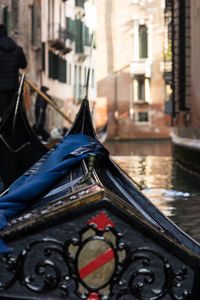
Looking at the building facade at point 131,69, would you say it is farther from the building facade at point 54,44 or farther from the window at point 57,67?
the window at point 57,67

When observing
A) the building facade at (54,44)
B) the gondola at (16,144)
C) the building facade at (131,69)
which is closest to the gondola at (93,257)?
the gondola at (16,144)

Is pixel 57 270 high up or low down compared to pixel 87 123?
down

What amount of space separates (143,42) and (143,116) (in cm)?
303

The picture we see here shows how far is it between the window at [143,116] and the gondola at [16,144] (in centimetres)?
2458

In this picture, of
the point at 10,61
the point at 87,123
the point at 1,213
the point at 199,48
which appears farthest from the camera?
the point at 199,48

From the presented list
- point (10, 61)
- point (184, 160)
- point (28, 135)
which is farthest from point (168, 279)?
point (184, 160)

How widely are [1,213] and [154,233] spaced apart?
529mm

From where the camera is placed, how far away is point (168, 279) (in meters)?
2.15

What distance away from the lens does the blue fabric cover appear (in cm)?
253

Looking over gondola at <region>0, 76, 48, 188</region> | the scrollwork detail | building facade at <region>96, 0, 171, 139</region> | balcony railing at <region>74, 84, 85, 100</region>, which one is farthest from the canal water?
building facade at <region>96, 0, 171, 139</region>

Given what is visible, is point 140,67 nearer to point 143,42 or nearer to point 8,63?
point 143,42

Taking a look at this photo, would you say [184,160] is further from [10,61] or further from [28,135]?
[28,135]

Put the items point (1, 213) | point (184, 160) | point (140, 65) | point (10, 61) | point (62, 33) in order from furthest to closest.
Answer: point (140, 65), point (62, 33), point (184, 160), point (10, 61), point (1, 213)

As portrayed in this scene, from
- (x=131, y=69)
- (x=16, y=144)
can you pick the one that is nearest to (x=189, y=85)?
(x=16, y=144)
